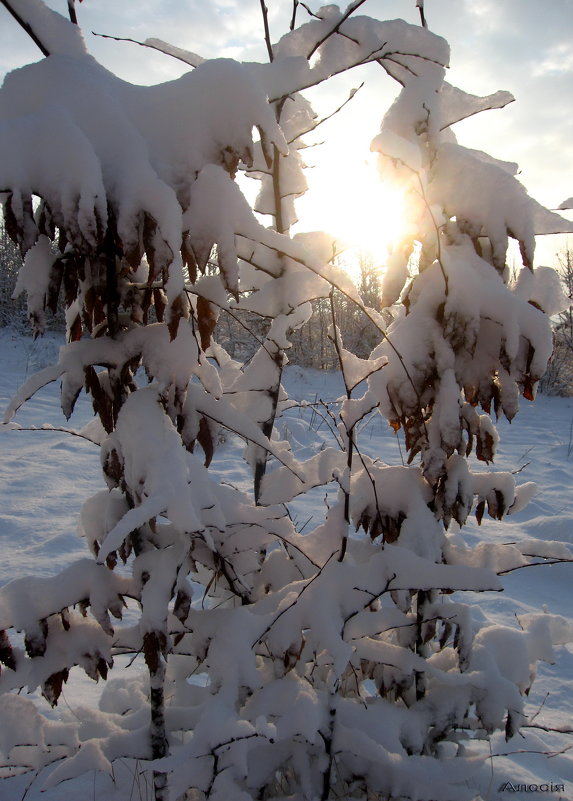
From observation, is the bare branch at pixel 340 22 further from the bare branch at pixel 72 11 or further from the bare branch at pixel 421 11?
the bare branch at pixel 72 11

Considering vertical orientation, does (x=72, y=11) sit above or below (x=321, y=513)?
above

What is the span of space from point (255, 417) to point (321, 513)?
2646 mm

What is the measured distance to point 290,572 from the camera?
66.7 inches

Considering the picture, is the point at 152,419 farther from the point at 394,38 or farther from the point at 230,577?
the point at 394,38

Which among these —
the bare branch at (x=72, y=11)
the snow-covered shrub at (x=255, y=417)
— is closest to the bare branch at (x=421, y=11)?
the snow-covered shrub at (x=255, y=417)

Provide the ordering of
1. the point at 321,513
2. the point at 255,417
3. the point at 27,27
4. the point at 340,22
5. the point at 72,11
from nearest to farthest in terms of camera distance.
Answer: the point at 27,27
the point at 72,11
the point at 340,22
the point at 255,417
the point at 321,513

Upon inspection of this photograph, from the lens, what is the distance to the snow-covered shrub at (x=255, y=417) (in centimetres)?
105

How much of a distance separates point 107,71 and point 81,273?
42cm

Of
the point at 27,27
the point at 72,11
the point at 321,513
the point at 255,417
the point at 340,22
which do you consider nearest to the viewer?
the point at 27,27

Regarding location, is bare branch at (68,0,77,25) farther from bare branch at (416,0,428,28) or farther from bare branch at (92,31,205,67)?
bare branch at (416,0,428,28)

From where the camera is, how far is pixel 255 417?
169 cm

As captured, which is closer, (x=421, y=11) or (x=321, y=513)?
(x=421, y=11)

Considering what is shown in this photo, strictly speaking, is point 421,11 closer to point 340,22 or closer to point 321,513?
point 340,22

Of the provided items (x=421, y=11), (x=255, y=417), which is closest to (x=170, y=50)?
(x=421, y=11)
